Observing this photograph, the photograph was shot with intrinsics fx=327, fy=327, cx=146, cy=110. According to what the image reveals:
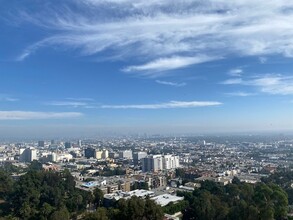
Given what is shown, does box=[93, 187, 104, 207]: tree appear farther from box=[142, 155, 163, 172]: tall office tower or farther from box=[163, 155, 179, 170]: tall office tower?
box=[163, 155, 179, 170]: tall office tower

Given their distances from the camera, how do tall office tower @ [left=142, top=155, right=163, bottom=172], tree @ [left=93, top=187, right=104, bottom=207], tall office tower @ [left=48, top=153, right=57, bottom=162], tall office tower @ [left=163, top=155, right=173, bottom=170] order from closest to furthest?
1. tree @ [left=93, top=187, right=104, bottom=207]
2. tall office tower @ [left=142, top=155, right=163, bottom=172]
3. tall office tower @ [left=163, top=155, right=173, bottom=170]
4. tall office tower @ [left=48, top=153, right=57, bottom=162]

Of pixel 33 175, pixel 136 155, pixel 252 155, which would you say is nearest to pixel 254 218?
pixel 33 175

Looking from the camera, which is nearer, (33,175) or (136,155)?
(33,175)

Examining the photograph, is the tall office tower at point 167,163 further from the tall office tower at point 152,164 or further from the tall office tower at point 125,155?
the tall office tower at point 125,155

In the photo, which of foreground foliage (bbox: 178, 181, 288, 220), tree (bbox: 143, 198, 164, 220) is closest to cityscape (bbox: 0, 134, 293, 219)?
foreground foliage (bbox: 178, 181, 288, 220)

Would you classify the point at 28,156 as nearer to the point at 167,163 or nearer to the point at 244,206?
the point at 167,163

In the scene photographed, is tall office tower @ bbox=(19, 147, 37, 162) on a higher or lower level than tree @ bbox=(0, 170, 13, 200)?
higher

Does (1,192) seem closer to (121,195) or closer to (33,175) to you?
(33,175)

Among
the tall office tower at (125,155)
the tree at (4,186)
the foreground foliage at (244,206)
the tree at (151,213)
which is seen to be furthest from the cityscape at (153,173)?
the tree at (151,213)

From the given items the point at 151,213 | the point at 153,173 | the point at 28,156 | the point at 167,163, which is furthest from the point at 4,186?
the point at 28,156

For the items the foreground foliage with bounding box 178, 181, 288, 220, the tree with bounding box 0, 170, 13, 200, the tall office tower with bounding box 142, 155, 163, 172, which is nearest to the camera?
the foreground foliage with bounding box 178, 181, 288, 220

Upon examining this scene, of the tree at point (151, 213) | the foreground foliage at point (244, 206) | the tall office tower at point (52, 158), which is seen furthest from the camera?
the tall office tower at point (52, 158)
